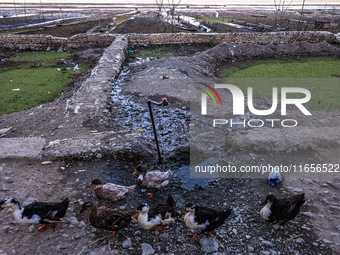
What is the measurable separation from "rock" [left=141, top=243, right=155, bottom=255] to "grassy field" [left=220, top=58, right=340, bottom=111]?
7.23 meters

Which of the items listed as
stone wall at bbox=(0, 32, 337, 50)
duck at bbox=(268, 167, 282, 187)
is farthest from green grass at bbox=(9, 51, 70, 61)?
duck at bbox=(268, 167, 282, 187)

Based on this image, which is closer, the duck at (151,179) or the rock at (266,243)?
the rock at (266,243)

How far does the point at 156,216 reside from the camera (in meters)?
3.48

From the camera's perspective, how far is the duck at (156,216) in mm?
3422

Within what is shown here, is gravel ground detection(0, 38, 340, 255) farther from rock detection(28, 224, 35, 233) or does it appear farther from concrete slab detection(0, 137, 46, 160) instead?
concrete slab detection(0, 137, 46, 160)

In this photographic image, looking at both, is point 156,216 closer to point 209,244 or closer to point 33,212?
point 209,244

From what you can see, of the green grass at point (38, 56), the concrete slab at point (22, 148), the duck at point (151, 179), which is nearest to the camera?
the duck at point (151, 179)

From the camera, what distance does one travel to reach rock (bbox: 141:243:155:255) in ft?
10.8

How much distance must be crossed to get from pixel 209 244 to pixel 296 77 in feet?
33.8

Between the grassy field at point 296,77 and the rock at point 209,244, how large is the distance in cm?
654

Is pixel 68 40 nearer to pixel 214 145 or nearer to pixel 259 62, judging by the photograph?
pixel 259 62

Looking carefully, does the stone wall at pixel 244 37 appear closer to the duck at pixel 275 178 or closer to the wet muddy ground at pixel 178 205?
the wet muddy ground at pixel 178 205

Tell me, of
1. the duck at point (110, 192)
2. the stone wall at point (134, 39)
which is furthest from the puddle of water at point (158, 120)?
the stone wall at point (134, 39)

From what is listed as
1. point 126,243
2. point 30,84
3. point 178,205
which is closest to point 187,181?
point 178,205
